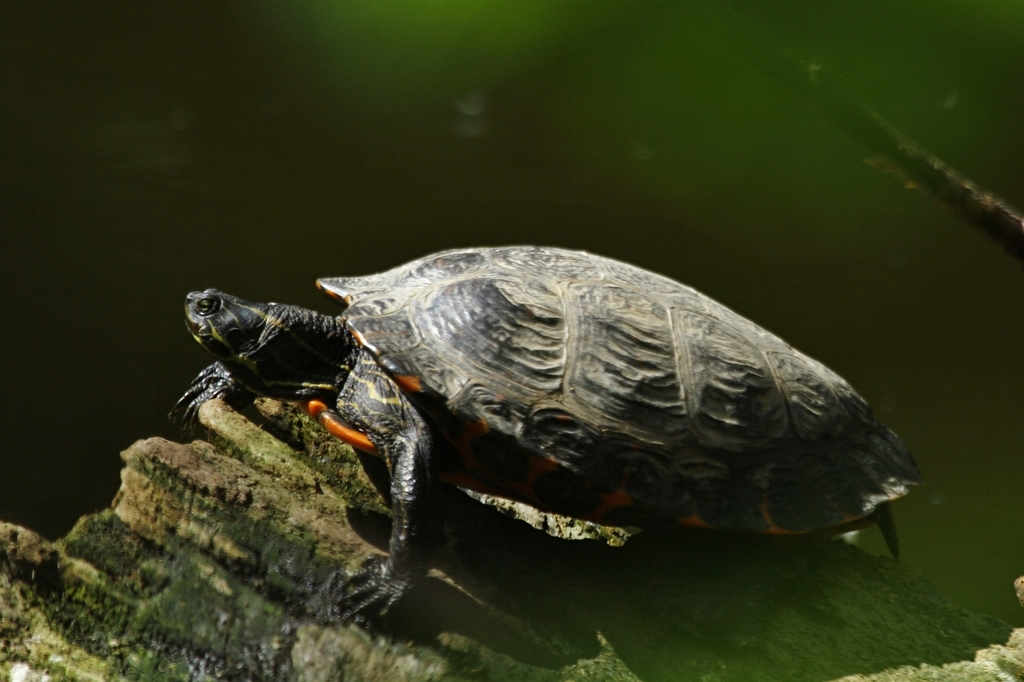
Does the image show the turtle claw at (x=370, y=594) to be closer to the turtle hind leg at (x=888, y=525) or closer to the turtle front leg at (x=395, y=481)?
the turtle front leg at (x=395, y=481)

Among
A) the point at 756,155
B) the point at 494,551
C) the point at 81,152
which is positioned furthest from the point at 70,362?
the point at 756,155

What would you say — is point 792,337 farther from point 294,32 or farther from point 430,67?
point 294,32

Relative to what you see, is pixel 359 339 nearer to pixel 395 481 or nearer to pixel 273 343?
pixel 273 343

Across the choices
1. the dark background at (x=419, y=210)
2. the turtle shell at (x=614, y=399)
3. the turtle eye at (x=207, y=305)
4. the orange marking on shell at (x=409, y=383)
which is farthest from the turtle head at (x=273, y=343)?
the dark background at (x=419, y=210)

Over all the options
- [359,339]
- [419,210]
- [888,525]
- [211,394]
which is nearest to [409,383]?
[359,339]

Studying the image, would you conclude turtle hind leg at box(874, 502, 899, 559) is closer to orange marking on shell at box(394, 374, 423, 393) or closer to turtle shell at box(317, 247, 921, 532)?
turtle shell at box(317, 247, 921, 532)
